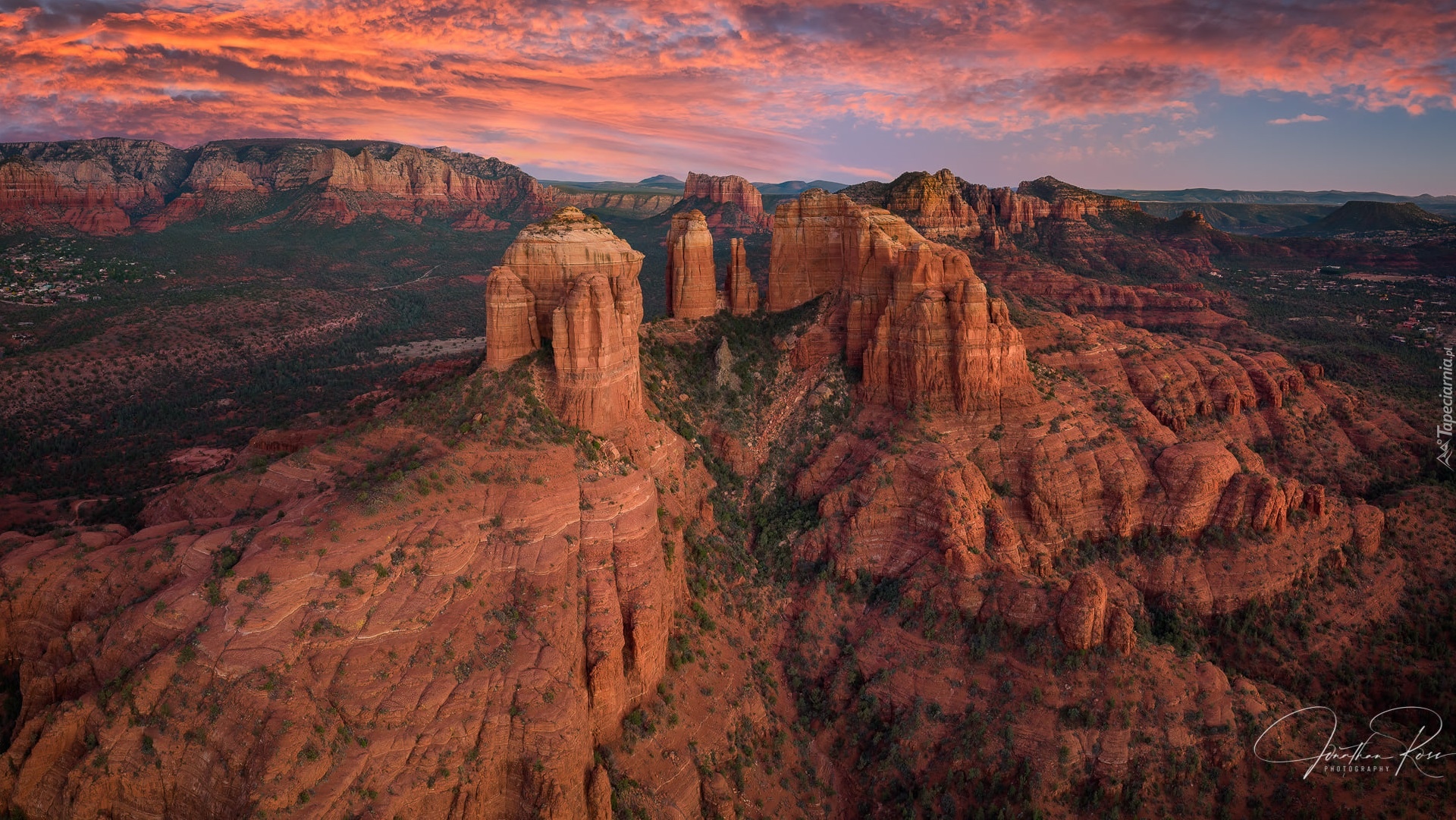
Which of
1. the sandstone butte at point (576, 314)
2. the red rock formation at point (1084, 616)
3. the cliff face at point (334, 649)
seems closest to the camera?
the cliff face at point (334, 649)

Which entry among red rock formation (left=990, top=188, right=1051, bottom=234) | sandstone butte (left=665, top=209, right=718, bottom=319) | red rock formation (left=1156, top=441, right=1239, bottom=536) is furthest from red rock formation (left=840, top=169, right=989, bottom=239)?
red rock formation (left=1156, top=441, right=1239, bottom=536)

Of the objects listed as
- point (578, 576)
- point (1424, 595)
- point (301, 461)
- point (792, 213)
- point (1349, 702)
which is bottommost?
point (1349, 702)

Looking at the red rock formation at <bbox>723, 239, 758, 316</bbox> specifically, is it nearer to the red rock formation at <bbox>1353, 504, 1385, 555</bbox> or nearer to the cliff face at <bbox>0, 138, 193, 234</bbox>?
the red rock formation at <bbox>1353, 504, 1385, 555</bbox>

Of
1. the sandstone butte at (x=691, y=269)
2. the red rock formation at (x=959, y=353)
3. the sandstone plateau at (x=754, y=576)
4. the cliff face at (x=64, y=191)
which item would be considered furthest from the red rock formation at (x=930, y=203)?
the cliff face at (x=64, y=191)

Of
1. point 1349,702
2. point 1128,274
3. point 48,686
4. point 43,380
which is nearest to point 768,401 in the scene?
point 1349,702

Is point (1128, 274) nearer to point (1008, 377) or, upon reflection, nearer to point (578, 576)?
point (1008, 377)

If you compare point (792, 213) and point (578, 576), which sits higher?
point (792, 213)

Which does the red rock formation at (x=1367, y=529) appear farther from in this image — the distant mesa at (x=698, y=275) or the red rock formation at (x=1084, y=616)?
the distant mesa at (x=698, y=275)
